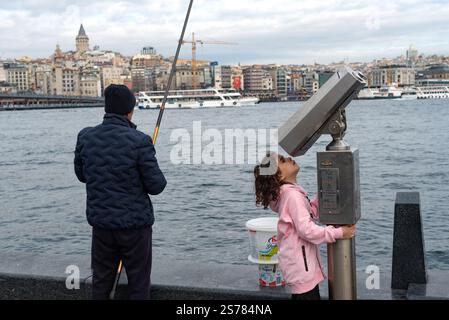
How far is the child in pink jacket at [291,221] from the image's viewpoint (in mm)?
3240

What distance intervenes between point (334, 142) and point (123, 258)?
1160mm

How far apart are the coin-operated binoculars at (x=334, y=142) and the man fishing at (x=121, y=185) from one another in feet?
2.24

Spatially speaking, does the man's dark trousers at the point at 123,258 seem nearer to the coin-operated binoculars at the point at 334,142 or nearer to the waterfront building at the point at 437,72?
the coin-operated binoculars at the point at 334,142

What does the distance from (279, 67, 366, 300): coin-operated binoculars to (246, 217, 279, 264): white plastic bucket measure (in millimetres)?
648

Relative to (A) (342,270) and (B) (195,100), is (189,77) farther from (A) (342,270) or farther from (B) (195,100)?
(A) (342,270)

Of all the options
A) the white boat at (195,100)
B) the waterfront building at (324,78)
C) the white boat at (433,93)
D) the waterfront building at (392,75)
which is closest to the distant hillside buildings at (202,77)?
the waterfront building at (392,75)

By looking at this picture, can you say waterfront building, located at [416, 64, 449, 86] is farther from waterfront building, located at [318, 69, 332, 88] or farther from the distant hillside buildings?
waterfront building, located at [318, 69, 332, 88]

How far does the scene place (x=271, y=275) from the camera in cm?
380

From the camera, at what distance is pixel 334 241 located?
3188 millimetres

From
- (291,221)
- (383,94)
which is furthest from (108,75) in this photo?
(291,221)

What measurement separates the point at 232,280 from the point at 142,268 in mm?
719

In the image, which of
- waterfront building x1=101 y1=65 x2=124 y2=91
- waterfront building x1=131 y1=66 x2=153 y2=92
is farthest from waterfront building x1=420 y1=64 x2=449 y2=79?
waterfront building x1=101 y1=65 x2=124 y2=91

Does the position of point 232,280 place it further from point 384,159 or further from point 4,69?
point 4,69

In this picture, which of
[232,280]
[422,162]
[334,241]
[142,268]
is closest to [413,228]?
[334,241]
